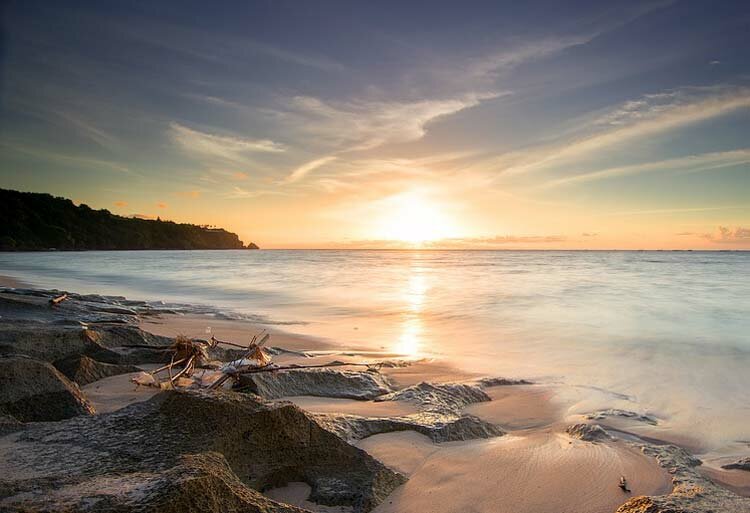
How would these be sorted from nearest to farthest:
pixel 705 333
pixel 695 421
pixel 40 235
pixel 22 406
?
pixel 22 406 < pixel 695 421 < pixel 705 333 < pixel 40 235

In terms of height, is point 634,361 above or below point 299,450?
below

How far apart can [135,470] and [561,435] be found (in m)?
3.06

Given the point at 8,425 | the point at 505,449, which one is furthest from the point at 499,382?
the point at 8,425

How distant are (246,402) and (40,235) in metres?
91.1

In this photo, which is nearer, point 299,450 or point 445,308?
point 299,450

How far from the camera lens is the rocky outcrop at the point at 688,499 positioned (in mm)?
2076

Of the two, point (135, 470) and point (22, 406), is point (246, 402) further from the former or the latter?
point (22, 406)

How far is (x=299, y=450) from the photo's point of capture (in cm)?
226

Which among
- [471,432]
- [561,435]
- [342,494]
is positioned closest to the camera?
[342,494]

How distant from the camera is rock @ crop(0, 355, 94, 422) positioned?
253cm

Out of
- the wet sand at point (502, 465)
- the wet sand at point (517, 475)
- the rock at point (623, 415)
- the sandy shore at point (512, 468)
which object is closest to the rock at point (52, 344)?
the wet sand at point (502, 465)

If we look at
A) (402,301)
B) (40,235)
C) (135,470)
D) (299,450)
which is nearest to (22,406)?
(135,470)

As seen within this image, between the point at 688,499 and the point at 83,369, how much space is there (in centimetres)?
422

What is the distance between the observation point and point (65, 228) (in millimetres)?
80000
